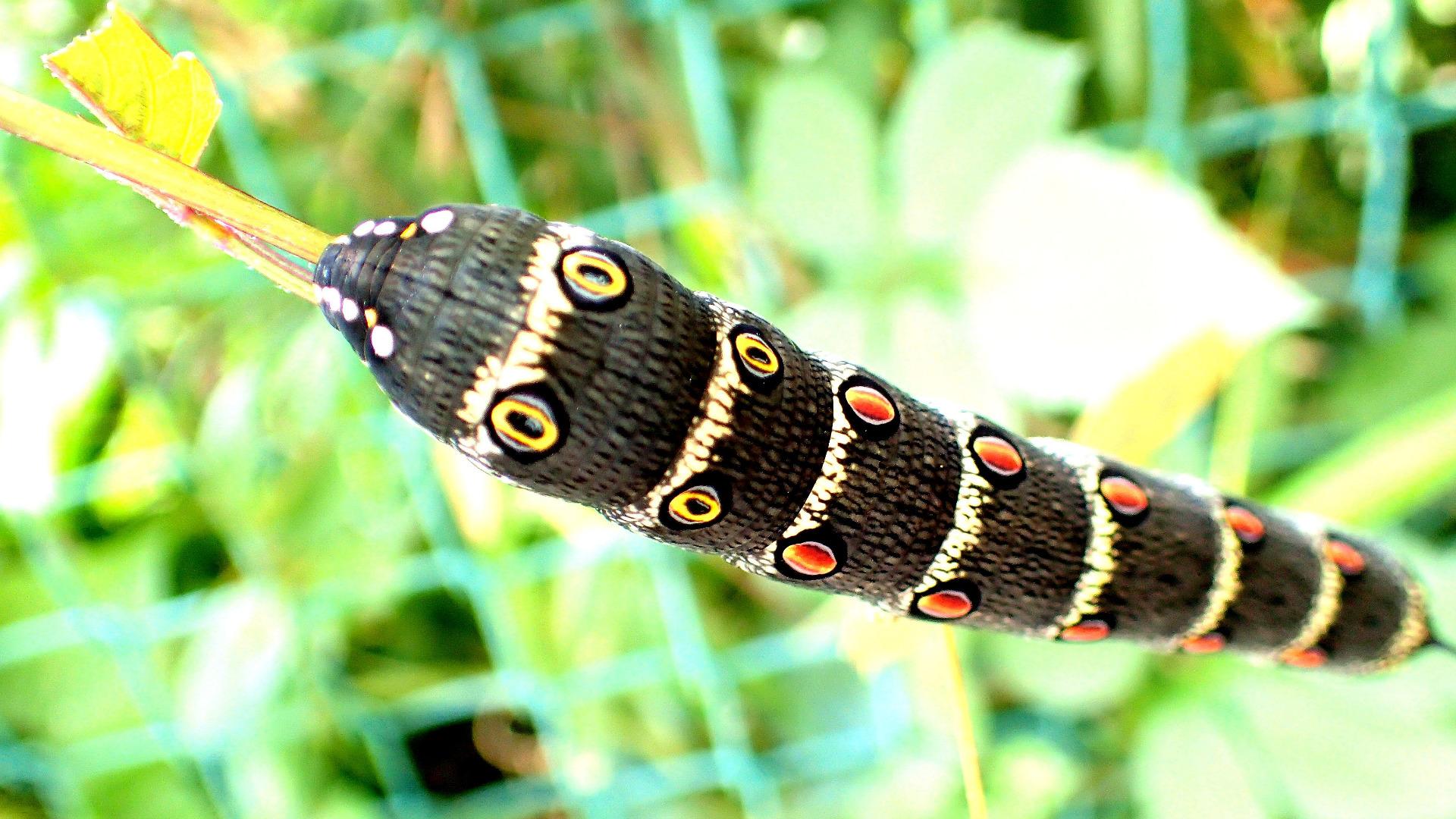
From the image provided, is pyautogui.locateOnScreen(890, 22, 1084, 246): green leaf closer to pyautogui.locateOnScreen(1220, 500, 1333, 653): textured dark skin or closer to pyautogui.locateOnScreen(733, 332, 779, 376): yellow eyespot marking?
pyautogui.locateOnScreen(1220, 500, 1333, 653): textured dark skin

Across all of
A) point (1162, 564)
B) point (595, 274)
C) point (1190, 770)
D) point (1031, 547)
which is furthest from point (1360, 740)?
point (595, 274)

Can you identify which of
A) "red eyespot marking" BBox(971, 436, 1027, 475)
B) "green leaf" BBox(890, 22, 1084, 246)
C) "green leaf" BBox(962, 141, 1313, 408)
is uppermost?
"green leaf" BBox(890, 22, 1084, 246)

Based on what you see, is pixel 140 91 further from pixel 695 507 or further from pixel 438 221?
pixel 695 507

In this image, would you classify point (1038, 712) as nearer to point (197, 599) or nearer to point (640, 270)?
point (640, 270)

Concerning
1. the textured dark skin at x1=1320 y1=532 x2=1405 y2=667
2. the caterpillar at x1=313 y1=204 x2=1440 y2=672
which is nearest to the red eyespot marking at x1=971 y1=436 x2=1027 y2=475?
the caterpillar at x1=313 y1=204 x2=1440 y2=672

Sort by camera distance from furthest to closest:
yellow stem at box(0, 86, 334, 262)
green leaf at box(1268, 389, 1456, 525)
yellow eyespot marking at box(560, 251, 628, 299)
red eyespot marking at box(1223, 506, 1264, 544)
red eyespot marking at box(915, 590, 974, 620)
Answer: green leaf at box(1268, 389, 1456, 525), red eyespot marking at box(1223, 506, 1264, 544), red eyespot marking at box(915, 590, 974, 620), yellow eyespot marking at box(560, 251, 628, 299), yellow stem at box(0, 86, 334, 262)

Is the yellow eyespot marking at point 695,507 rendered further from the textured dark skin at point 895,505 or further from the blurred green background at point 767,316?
the blurred green background at point 767,316

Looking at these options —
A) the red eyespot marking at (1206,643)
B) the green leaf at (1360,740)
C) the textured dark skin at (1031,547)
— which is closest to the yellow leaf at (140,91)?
the textured dark skin at (1031,547)
